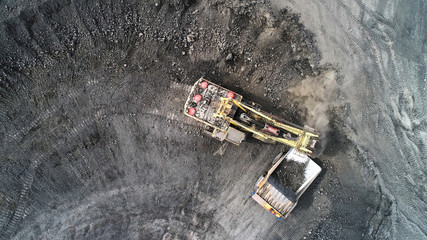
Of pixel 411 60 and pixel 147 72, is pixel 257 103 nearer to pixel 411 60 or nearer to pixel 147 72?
pixel 147 72

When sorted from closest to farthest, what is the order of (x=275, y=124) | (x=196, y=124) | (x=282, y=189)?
1. (x=275, y=124)
2. (x=282, y=189)
3. (x=196, y=124)

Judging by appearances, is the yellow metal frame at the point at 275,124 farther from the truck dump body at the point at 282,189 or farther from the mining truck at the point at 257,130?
the truck dump body at the point at 282,189

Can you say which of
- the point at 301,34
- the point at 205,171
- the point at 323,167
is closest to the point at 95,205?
the point at 205,171

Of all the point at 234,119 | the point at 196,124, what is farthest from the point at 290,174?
the point at 196,124

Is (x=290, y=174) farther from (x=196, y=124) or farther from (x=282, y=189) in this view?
(x=196, y=124)

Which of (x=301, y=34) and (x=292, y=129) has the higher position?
(x=301, y=34)

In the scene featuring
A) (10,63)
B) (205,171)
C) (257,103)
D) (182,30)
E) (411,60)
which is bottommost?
(205,171)
